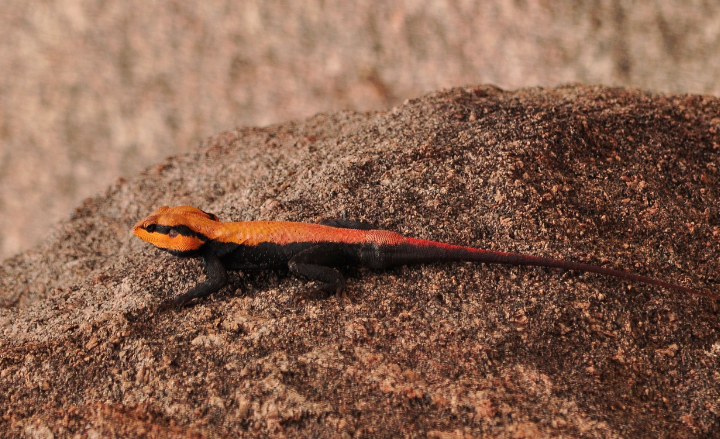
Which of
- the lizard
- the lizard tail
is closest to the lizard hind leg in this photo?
the lizard

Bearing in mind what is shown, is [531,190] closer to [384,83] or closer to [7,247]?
[384,83]

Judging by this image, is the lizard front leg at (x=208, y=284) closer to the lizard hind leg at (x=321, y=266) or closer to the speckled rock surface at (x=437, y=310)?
the speckled rock surface at (x=437, y=310)

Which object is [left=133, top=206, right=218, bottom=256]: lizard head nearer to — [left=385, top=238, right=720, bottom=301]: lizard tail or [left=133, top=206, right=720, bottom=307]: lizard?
[left=133, top=206, right=720, bottom=307]: lizard

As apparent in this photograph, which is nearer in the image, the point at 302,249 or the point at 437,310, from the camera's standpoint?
the point at 437,310

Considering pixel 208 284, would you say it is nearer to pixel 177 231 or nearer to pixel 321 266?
pixel 177 231

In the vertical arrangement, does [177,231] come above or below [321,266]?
above

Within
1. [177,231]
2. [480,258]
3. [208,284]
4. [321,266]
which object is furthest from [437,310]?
[177,231]
